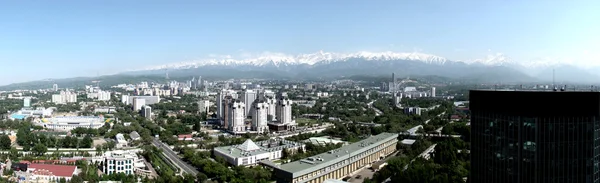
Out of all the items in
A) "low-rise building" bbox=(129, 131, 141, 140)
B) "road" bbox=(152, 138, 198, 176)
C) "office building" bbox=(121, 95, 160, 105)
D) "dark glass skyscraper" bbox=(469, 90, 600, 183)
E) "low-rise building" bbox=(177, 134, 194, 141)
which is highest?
"dark glass skyscraper" bbox=(469, 90, 600, 183)

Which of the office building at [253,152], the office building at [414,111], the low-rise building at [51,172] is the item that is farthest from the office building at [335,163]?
the office building at [414,111]

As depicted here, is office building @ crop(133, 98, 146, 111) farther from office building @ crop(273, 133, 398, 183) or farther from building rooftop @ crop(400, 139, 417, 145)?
office building @ crop(273, 133, 398, 183)

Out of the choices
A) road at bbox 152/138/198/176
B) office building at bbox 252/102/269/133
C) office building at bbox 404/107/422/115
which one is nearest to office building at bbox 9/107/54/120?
road at bbox 152/138/198/176

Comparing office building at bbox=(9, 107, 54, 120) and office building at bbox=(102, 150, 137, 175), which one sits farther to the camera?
office building at bbox=(9, 107, 54, 120)

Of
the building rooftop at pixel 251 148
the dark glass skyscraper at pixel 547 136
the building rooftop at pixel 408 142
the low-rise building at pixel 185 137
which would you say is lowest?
the low-rise building at pixel 185 137

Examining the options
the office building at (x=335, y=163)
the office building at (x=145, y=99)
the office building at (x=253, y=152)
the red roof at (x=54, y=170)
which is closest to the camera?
the office building at (x=335, y=163)

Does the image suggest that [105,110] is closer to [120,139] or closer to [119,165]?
[120,139]

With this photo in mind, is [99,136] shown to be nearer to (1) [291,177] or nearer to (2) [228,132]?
(2) [228,132]

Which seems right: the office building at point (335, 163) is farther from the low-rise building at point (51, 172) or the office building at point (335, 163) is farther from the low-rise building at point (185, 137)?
the low-rise building at point (185, 137)
